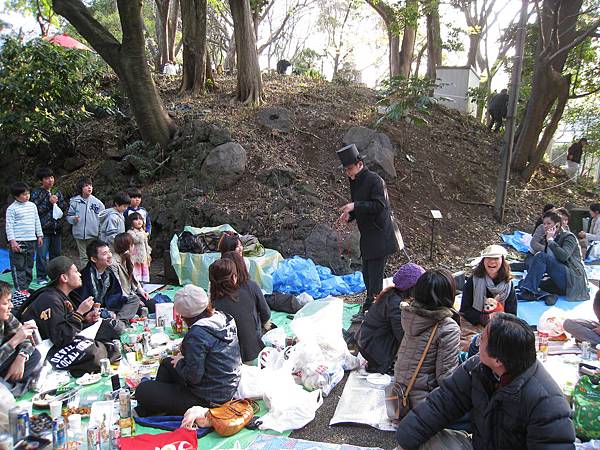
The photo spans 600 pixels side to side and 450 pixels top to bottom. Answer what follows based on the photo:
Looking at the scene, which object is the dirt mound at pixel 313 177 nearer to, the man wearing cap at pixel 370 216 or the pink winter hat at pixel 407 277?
the man wearing cap at pixel 370 216

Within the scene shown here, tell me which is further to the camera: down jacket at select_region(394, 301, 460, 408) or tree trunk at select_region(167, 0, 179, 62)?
tree trunk at select_region(167, 0, 179, 62)

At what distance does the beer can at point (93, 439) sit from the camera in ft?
10.2

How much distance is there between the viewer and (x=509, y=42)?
687 inches

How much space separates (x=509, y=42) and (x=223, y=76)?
34.0ft

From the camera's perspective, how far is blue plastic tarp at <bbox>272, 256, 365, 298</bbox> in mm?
6586

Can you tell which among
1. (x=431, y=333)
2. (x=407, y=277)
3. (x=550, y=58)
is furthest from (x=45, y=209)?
(x=550, y=58)

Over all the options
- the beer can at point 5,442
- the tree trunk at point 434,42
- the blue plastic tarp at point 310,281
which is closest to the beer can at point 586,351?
the blue plastic tarp at point 310,281

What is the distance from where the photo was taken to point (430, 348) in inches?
129

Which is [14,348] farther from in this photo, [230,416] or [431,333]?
[431,333]

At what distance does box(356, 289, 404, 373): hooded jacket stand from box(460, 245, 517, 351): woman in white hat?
34.1 inches

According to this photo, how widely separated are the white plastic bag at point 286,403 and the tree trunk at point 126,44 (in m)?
7.18

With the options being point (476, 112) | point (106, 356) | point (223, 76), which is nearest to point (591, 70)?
point (476, 112)

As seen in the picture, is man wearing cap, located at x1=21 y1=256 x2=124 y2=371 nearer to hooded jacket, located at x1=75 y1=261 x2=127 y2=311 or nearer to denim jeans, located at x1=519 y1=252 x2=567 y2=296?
hooded jacket, located at x1=75 y1=261 x2=127 y2=311

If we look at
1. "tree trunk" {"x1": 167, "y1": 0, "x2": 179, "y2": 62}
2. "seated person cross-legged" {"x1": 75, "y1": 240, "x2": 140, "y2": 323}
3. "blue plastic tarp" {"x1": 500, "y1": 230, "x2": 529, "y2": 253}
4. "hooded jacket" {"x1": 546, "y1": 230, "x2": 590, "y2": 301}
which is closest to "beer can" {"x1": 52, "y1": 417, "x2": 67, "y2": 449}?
"seated person cross-legged" {"x1": 75, "y1": 240, "x2": 140, "y2": 323}
